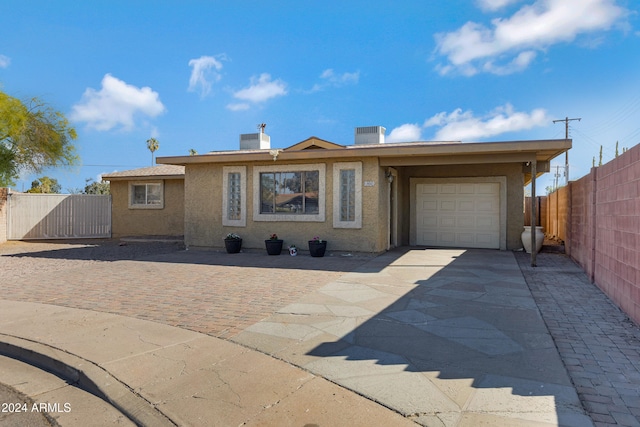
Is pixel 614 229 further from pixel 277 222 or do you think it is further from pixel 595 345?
pixel 277 222

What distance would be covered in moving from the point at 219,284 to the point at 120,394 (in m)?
4.65

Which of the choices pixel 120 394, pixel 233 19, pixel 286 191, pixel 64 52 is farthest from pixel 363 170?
pixel 64 52

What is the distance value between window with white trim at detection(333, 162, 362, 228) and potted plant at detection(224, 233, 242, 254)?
325cm

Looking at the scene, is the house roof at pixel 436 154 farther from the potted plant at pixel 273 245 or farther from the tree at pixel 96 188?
the tree at pixel 96 188

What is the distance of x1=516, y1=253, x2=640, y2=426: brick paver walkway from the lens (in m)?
3.10

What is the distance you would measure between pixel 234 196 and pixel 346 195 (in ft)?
12.9

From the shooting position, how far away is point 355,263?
35.2ft

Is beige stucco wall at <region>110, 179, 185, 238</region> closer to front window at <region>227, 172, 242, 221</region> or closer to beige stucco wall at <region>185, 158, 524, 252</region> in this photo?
beige stucco wall at <region>185, 158, 524, 252</region>

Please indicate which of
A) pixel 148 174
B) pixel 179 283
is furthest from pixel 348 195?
pixel 148 174

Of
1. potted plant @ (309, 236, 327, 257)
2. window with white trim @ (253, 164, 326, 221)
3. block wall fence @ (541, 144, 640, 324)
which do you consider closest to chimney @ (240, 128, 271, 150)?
window with white trim @ (253, 164, 326, 221)

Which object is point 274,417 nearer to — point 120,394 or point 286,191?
point 120,394

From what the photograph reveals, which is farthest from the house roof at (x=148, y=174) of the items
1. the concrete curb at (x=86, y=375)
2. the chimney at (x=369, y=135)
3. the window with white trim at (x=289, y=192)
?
the concrete curb at (x=86, y=375)

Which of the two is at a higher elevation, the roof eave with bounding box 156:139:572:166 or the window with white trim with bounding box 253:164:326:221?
the roof eave with bounding box 156:139:572:166

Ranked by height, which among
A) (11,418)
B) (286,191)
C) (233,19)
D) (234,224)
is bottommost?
(11,418)
